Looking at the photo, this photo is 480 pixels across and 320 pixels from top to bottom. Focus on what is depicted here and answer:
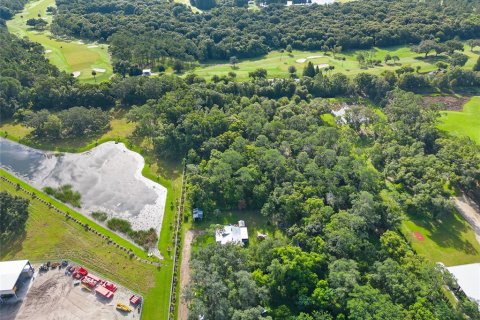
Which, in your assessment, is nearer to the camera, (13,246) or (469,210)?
(13,246)

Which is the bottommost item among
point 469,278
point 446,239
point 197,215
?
point 446,239

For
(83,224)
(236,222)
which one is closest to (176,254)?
(236,222)

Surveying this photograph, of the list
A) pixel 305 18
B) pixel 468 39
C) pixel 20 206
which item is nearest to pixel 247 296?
pixel 20 206

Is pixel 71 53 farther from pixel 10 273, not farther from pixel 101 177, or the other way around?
pixel 10 273

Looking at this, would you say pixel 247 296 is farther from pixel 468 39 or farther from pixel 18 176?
pixel 468 39

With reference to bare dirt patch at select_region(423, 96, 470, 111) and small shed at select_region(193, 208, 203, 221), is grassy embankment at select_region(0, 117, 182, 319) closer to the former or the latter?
small shed at select_region(193, 208, 203, 221)
